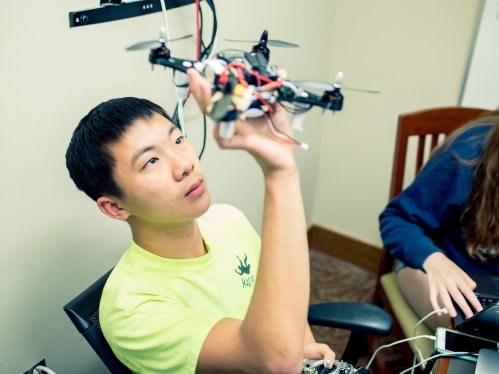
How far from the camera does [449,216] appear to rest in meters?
1.17

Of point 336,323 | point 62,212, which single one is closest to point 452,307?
point 336,323

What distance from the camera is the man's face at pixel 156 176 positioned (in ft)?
2.28

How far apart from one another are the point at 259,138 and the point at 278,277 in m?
0.19

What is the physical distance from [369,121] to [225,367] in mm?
1550

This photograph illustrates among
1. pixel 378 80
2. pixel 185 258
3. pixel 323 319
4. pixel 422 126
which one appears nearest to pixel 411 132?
pixel 422 126

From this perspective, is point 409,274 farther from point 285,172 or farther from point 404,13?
point 404,13

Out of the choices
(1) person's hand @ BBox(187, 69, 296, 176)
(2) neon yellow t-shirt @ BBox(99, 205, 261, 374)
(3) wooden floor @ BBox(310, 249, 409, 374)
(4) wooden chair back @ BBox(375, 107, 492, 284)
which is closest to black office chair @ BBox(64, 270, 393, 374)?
(2) neon yellow t-shirt @ BBox(99, 205, 261, 374)

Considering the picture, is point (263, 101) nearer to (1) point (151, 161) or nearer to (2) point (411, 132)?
(1) point (151, 161)

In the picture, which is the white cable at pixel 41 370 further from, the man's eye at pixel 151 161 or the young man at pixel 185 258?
the man's eye at pixel 151 161

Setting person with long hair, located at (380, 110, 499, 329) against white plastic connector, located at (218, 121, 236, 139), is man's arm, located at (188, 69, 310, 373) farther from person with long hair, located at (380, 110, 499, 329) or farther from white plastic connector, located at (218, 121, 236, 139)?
person with long hair, located at (380, 110, 499, 329)

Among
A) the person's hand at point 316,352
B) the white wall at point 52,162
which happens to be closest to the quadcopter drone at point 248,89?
the white wall at point 52,162

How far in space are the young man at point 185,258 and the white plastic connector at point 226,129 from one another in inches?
0.9

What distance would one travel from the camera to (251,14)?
4.06 ft

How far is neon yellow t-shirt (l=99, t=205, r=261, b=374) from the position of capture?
0.64 metres
